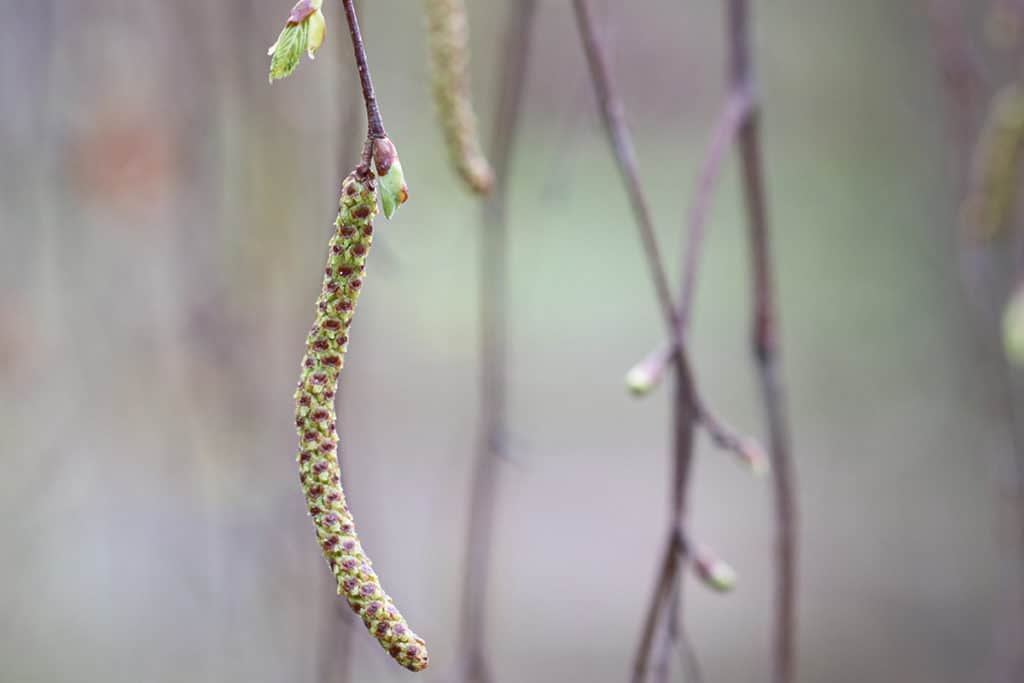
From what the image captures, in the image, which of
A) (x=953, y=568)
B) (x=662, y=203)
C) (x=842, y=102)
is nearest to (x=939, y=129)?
(x=842, y=102)

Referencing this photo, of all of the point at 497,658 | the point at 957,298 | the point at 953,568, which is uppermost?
the point at 957,298

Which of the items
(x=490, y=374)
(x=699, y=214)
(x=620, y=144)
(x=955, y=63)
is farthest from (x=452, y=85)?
(x=955, y=63)

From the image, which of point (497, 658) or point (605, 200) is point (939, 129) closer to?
point (605, 200)

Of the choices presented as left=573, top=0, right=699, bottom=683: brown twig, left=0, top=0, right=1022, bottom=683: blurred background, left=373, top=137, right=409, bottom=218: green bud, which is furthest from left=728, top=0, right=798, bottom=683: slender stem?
left=0, top=0, right=1022, bottom=683: blurred background

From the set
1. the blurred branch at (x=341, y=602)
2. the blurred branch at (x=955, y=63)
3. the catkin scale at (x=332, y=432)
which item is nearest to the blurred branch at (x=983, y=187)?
the blurred branch at (x=955, y=63)

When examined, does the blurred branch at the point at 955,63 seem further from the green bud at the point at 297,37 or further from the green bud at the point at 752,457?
the green bud at the point at 297,37

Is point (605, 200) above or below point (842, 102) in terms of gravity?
below
